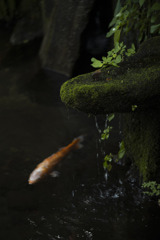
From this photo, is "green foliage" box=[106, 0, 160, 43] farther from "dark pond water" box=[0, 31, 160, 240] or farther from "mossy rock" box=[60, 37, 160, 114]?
"dark pond water" box=[0, 31, 160, 240]

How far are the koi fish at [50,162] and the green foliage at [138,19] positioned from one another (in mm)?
1838

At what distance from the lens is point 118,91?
278 cm

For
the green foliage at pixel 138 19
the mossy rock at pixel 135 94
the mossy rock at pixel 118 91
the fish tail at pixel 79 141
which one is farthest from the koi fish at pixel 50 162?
the green foliage at pixel 138 19

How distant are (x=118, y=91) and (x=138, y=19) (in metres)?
1.35

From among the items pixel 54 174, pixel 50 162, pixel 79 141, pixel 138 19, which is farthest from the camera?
pixel 79 141

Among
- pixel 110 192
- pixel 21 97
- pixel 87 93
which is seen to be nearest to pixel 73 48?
pixel 21 97

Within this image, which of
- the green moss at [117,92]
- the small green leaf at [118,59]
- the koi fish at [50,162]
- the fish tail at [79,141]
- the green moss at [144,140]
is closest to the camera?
the green moss at [117,92]

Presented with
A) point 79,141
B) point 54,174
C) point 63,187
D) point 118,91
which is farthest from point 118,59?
point 79,141

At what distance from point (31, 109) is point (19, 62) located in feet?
8.69

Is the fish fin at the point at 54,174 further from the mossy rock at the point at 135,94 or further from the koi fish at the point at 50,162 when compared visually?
the mossy rock at the point at 135,94

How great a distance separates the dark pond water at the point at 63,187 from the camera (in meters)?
3.30

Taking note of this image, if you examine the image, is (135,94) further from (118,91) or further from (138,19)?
(138,19)

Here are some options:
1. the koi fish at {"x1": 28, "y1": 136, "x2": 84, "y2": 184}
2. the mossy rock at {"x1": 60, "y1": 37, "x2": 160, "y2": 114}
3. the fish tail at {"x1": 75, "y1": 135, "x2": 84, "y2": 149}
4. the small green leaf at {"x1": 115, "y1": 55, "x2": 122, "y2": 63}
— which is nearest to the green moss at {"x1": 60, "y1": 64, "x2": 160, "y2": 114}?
the mossy rock at {"x1": 60, "y1": 37, "x2": 160, "y2": 114}

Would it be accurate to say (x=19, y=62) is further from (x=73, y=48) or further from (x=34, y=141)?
(x=34, y=141)
